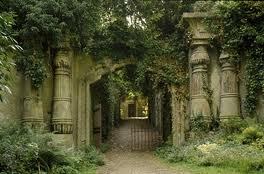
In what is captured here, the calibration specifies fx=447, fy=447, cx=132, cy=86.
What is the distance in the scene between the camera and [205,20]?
1378 centimetres

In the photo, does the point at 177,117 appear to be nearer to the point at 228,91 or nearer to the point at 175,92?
the point at 175,92

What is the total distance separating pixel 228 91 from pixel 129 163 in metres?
3.68

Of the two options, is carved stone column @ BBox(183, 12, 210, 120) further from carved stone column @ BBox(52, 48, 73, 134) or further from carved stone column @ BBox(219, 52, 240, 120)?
carved stone column @ BBox(52, 48, 73, 134)

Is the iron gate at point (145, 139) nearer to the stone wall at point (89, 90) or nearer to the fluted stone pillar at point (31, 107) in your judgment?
the stone wall at point (89, 90)

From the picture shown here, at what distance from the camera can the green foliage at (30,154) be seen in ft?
26.7

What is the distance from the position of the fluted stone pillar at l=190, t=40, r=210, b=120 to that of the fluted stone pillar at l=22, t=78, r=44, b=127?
4644 mm

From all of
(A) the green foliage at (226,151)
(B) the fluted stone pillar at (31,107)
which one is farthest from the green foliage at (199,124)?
(B) the fluted stone pillar at (31,107)

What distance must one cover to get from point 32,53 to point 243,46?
618 cm

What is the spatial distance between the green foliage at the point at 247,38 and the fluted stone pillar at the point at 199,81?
0.70m

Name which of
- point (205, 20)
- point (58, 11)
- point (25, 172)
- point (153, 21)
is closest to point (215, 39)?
point (205, 20)

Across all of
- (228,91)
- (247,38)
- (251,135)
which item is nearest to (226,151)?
(251,135)

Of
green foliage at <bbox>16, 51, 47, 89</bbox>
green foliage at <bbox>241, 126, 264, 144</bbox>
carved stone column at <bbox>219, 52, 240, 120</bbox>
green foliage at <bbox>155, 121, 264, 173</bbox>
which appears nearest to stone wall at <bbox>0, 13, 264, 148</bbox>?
carved stone column at <bbox>219, 52, 240, 120</bbox>

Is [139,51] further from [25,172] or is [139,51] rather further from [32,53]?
[25,172]

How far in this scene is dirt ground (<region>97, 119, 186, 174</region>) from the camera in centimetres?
1074
